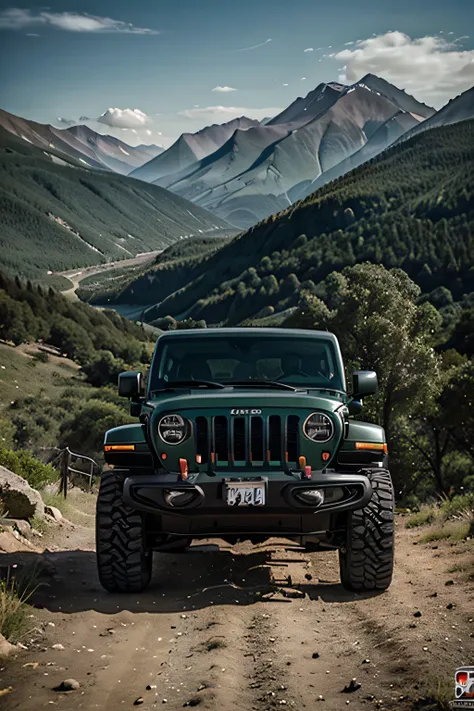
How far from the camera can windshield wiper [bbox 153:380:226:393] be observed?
26.5ft

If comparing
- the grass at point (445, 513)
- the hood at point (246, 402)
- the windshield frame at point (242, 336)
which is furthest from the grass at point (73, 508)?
the hood at point (246, 402)

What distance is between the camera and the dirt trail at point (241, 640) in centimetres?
492

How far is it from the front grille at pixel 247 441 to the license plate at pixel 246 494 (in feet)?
0.75

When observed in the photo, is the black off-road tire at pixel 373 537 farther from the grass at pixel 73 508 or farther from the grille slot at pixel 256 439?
the grass at pixel 73 508

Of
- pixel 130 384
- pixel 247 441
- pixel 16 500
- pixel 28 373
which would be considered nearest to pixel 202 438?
pixel 247 441

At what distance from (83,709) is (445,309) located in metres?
103

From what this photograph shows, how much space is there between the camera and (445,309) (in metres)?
104

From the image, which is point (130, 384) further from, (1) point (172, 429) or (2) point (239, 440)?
(2) point (239, 440)

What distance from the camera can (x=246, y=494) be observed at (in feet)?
22.8

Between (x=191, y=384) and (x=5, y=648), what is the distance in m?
Answer: 3.19

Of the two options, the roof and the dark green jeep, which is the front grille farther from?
the roof

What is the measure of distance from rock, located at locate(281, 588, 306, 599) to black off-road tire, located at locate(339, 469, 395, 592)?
476mm

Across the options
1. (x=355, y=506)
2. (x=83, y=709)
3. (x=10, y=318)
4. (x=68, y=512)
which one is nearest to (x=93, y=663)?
(x=83, y=709)

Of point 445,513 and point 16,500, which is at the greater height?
point 16,500
